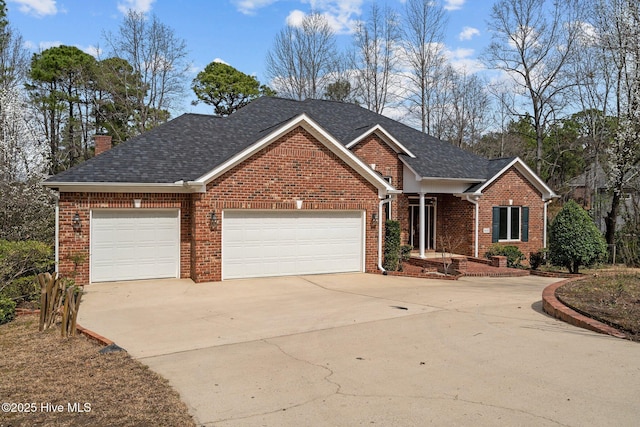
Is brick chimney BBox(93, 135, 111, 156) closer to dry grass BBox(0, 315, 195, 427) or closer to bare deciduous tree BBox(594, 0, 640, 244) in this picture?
dry grass BBox(0, 315, 195, 427)

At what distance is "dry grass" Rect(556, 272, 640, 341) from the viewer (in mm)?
7980

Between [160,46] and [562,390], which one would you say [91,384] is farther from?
[160,46]

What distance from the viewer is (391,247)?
57.5ft

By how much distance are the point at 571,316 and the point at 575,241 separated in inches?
402

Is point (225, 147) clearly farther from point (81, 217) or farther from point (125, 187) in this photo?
point (81, 217)

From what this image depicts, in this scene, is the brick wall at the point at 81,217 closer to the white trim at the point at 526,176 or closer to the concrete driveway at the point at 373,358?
the concrete driveway at the point at 373,358

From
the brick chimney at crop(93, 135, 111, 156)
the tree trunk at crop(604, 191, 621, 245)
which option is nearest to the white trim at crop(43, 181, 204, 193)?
the brick chimney at crop(93, 135, 111, 156)

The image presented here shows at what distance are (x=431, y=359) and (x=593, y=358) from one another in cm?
212

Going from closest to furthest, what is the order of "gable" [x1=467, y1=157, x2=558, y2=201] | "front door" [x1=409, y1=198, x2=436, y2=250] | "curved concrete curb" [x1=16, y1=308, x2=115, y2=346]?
"curved concrete curb" [x1=16, y1=308, x2=115, y2=346]
"gable" [x1=467, y1=157, x2=558, y2=201]
"front door" [x1=409, y1=198, x2=436, y2=250]

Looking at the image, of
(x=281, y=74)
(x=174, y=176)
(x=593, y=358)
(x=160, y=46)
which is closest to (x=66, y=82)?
(x=160, y=46)

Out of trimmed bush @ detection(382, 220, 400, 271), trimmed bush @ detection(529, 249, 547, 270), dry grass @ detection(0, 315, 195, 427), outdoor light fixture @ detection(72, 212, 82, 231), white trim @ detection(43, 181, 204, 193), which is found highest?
white trim @ detection(43, 181, 204, 193)

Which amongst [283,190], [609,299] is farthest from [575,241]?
[283,190]

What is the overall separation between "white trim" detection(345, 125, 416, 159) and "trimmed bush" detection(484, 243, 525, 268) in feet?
17.0

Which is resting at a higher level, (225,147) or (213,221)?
(225,147)
